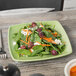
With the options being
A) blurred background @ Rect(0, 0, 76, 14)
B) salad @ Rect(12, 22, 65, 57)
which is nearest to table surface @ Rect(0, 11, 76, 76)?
salad @ Rect(12, 22, 65, 57)

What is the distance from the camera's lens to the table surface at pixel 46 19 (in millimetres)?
1071

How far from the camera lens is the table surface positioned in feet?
3.51

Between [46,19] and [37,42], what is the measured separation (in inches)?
14.2

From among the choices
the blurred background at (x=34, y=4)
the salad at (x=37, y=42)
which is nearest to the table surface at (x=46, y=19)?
the salad at (x=37, y=42)

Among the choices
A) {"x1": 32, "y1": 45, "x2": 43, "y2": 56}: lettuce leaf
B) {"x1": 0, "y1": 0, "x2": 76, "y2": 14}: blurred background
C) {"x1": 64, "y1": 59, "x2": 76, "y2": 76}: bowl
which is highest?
{"x1": 0, "y1": 0, "x2": 76, "y2": 14}: blurred background

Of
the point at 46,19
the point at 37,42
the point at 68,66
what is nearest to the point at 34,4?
the point at 46,19

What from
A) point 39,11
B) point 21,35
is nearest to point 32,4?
point 39,11

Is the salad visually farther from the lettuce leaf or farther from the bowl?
the bowl

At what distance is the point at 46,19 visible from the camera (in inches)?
57.4

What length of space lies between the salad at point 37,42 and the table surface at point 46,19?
0.19 feet

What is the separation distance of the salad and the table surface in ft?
0.19

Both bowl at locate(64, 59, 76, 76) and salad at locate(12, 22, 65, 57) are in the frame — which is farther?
salad at locate(12, 22, 65, 57)

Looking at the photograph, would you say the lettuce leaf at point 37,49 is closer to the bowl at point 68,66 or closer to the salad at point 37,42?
the salad at point 37,42

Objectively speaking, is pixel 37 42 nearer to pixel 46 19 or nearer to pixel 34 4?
pixel 46 19
